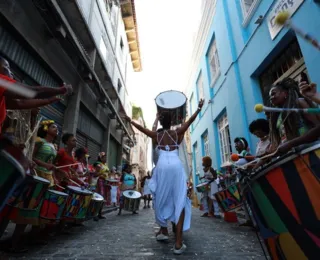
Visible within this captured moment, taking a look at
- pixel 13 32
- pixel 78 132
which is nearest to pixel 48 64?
pixel 13 32

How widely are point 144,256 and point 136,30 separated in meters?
17.6

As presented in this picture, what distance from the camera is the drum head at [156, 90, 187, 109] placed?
11.8 ft

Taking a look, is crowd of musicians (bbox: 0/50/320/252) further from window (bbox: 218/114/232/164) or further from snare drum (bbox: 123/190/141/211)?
window (bbox: 218/114/232/164)

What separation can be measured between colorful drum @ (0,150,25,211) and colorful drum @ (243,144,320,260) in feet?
4.49

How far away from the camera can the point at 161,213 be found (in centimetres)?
283

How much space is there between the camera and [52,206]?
2.38 metres

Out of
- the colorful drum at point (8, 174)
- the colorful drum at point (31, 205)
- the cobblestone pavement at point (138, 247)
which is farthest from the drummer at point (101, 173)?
the colorful drum at point (8, 174)

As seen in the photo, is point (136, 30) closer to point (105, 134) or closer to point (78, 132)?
point (105, 134)

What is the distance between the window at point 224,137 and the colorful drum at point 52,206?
7.01m

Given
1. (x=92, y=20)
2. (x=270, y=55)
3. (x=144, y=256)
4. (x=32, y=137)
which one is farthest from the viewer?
(x=92, y=20)

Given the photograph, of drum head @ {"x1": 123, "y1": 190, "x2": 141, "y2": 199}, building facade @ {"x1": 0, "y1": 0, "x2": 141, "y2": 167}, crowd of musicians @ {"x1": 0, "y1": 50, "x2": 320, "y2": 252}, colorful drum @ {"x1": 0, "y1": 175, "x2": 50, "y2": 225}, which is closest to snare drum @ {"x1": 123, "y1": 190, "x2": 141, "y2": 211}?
drum head @ {"x1": 123, "y1": 190, "x2": 141, "y2": 199}

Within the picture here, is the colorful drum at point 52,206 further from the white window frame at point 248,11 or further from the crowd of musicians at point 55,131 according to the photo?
the white window frame at point 248,11

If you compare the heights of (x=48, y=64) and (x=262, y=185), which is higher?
(x=48, y=64)

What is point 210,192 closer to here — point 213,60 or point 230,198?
point 230,198
